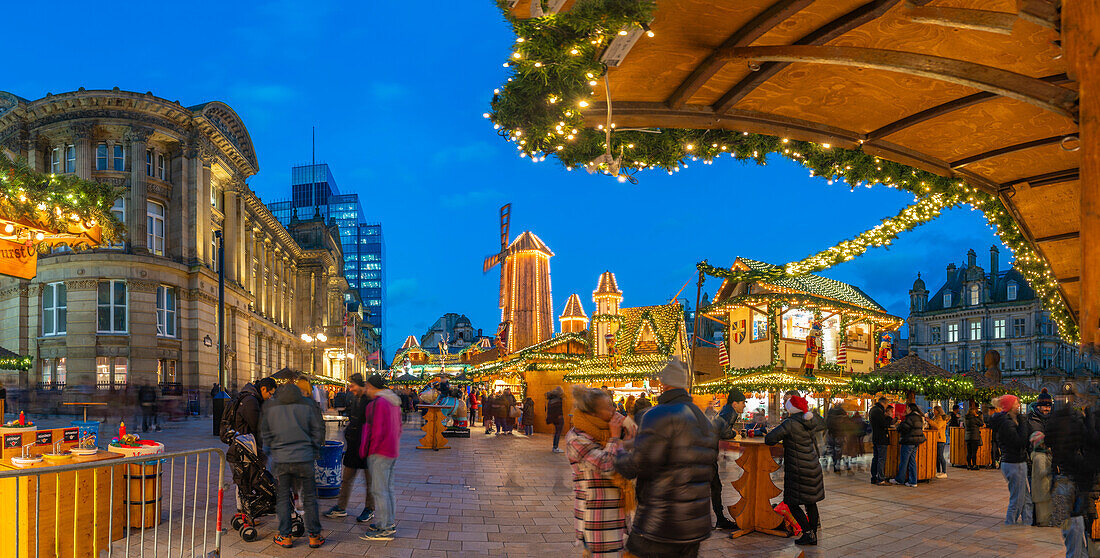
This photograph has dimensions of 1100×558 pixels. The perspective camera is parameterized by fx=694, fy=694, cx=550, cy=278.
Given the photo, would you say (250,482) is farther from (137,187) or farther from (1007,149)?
(137,187)

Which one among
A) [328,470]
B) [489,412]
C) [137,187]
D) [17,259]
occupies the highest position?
[137,187]

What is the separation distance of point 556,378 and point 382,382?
17365 millimetres

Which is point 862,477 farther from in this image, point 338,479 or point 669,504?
point 669,504

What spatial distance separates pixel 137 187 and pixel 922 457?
3521 centimetres

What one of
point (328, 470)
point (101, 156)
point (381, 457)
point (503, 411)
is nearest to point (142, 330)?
point (101, 156)

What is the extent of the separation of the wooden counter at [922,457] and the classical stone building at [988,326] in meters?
49.5

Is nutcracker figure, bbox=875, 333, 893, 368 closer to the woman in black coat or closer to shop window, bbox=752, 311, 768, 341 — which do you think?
shop window, bbox=752, 311, 768, 341

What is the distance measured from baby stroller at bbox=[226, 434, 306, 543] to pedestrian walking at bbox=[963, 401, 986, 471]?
15912 mm

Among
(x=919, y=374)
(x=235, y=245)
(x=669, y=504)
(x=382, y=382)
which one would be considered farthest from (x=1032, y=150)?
(x=235, y=245)

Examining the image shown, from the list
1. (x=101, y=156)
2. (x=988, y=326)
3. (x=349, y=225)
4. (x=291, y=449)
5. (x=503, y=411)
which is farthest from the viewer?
(x=349, y=225)

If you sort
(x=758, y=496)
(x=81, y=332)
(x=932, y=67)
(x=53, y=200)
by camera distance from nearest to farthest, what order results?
1. (x=932, y=67)
2. (x=758, y=496)
3. (x=53, y=200)
4. (x=81, y=332)

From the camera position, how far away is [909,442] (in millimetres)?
13078

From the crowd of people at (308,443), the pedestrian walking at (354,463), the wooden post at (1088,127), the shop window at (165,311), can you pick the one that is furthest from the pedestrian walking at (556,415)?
the shop window at (165,311)

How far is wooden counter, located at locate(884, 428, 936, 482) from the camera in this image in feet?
46.0
